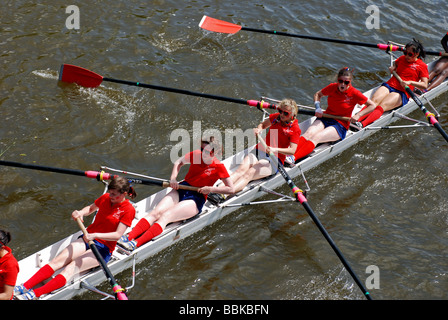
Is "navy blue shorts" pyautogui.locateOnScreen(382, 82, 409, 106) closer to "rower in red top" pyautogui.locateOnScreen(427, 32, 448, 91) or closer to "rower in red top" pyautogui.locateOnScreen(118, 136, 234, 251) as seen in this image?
"rower in red top" pyautogui.locateOnScreen(427, 32, 448, 91)

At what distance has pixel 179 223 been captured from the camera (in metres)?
9.71

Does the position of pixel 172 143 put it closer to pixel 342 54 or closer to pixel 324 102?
pixel 324 102

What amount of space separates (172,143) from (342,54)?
7357mm

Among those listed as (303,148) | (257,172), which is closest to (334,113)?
(303,148)

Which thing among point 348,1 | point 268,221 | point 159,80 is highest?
point 348,1

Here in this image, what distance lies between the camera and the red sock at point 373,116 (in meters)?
12.7

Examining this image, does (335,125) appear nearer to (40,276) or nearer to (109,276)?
(109,276)

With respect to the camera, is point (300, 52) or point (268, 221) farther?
point (300, 52)

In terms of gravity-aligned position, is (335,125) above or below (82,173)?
below

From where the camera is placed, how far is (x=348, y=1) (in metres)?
18.9

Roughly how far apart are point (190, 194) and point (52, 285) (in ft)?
9.87

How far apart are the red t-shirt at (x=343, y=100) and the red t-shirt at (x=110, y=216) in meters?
5.75

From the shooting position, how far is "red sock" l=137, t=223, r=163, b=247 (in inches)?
359
